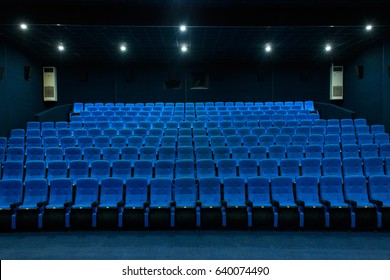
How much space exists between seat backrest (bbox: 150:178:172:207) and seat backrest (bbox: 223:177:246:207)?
0.78 m

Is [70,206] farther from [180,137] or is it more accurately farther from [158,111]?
[158,111]

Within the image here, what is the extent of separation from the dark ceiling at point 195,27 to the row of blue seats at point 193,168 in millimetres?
3082

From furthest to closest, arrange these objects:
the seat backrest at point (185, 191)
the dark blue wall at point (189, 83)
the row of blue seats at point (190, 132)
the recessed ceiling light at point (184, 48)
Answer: the dark blue wall at point (189, 83) → the recessed ceiling light at point (184, 48) → the row of blue seats at point (190, 132) → the seat backrest at point (185, 191)

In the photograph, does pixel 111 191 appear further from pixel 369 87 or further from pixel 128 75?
pixel 369 87

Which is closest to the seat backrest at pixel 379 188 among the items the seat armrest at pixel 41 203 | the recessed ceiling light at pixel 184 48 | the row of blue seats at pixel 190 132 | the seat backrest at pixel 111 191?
the row of blue seats at pixel 190 132

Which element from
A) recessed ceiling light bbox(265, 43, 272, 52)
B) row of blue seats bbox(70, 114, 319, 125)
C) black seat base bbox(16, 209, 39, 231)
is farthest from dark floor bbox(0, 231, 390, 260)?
recessed ceiling light bbox(265, 43, 272, 52)

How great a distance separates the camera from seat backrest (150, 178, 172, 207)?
4.57 m

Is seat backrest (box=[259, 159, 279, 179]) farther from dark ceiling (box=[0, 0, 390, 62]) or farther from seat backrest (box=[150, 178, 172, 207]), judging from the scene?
dark ceiling (box=[0, 0, 390, 62])

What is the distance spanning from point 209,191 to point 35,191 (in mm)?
2426

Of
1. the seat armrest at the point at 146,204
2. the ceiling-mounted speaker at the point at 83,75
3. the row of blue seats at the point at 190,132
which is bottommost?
the seat armrest at the point at 146,204

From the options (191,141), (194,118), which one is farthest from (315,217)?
(194,118)

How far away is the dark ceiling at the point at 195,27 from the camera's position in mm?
6594

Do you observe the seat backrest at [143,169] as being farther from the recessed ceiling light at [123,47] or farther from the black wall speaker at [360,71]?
the black wall speaker at [360,71]

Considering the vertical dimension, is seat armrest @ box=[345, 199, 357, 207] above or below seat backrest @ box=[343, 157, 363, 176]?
below
